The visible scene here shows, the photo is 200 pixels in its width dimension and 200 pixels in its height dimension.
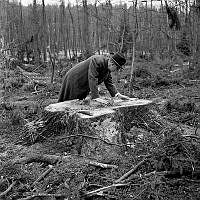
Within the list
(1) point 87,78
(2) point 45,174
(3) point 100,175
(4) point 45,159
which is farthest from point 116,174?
(1) point 87,78

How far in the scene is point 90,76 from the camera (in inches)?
204

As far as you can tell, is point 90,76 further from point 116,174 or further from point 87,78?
point 116,174

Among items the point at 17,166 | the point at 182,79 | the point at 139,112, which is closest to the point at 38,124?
the point at 17,166

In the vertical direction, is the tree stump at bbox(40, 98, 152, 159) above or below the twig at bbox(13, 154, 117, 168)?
→ above

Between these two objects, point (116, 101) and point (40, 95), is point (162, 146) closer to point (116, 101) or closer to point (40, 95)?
point (116, 101)

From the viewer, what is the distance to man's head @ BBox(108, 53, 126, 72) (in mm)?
4930

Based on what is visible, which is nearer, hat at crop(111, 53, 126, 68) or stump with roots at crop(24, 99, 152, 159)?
stump with roots at crop(24, 99, 152, 159)

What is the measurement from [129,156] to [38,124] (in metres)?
1.91

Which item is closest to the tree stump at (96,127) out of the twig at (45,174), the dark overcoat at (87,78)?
the dark overcoat at (87,78)

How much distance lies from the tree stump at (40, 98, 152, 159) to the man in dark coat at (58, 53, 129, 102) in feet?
1.73

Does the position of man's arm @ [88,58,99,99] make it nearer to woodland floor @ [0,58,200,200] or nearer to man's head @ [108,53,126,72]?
man's head @ [108,53,126,72]

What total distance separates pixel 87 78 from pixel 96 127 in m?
1.21

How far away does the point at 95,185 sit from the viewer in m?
3.60

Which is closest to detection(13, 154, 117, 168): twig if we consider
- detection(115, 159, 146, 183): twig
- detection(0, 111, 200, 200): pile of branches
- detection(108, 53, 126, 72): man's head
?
detection(0, 111, 200, 200): pile of branches
